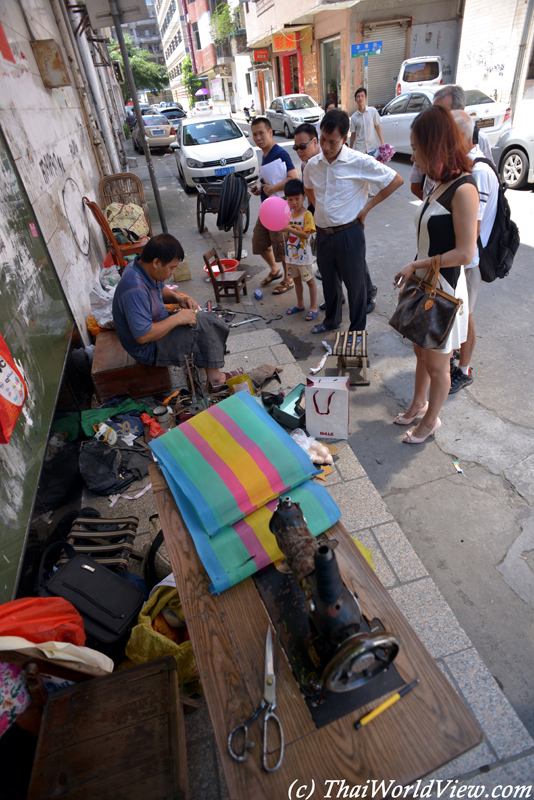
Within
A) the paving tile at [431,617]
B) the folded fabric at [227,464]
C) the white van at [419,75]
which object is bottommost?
the paving tile at [431,617]

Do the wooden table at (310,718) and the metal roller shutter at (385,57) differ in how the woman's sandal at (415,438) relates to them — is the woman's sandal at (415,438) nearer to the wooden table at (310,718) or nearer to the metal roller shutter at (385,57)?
the wooden table at (310,718)

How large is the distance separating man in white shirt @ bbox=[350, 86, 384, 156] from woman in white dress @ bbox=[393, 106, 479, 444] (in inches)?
278

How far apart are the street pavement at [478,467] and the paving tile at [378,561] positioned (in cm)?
27

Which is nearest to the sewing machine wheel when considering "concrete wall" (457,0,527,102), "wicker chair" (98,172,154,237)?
"wicker chair" (98,172,154,237)

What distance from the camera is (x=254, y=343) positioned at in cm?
487

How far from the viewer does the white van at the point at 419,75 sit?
15305 millimetres

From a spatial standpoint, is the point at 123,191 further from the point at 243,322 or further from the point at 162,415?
the point at 162,415

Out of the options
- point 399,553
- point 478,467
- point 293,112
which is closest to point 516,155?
point 478,467

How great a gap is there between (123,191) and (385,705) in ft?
28.2

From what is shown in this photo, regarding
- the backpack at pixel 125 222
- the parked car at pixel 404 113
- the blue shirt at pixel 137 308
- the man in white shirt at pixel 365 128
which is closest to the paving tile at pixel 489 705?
the blue shirt at pixel 137 308

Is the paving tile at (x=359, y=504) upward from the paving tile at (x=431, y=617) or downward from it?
upward

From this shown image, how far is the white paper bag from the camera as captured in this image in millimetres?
3100

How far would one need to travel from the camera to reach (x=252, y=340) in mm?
4934

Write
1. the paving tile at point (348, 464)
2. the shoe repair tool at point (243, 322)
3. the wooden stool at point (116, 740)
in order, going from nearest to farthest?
the wooden stool at point (116, 740) → the paving tile at point (348, 464) → the shoe repair tool at point (243, 322)
